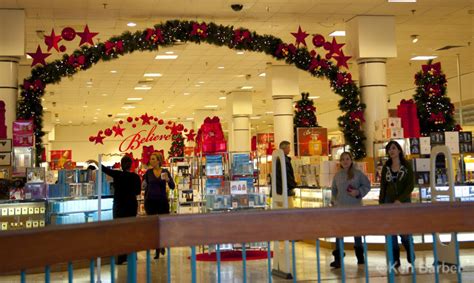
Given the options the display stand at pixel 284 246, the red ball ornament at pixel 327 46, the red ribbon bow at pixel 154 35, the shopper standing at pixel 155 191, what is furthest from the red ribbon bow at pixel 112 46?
the display stand at pixel 284 246

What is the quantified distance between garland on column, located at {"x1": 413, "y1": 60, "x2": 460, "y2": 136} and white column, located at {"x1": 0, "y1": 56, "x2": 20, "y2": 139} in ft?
23.2

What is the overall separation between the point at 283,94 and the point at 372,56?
520cm

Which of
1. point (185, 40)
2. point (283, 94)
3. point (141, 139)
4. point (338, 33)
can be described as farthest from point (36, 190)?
point (283, 94)

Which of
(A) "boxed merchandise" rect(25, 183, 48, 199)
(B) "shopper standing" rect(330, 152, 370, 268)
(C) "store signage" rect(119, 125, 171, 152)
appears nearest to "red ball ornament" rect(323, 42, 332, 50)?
→ (B) "shopper standing" rect(330, 152, 370, 268)

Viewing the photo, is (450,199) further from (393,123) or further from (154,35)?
(154,35)

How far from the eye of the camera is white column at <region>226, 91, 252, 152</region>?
907 inches

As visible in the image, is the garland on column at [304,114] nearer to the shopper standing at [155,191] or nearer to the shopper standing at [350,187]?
the shopper standing at [155,191]

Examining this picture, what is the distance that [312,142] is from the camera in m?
14.6

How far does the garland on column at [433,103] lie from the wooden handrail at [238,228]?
29.1 ft

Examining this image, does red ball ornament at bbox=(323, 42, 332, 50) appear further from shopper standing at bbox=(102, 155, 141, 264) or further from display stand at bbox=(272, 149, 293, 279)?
shopper standing at bbox=(102, 155, 141, 264)

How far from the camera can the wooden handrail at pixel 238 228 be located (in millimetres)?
2477

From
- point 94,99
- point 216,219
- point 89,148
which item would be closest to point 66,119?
point 89,148

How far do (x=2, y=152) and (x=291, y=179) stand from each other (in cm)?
441

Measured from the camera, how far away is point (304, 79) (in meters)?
20.9
